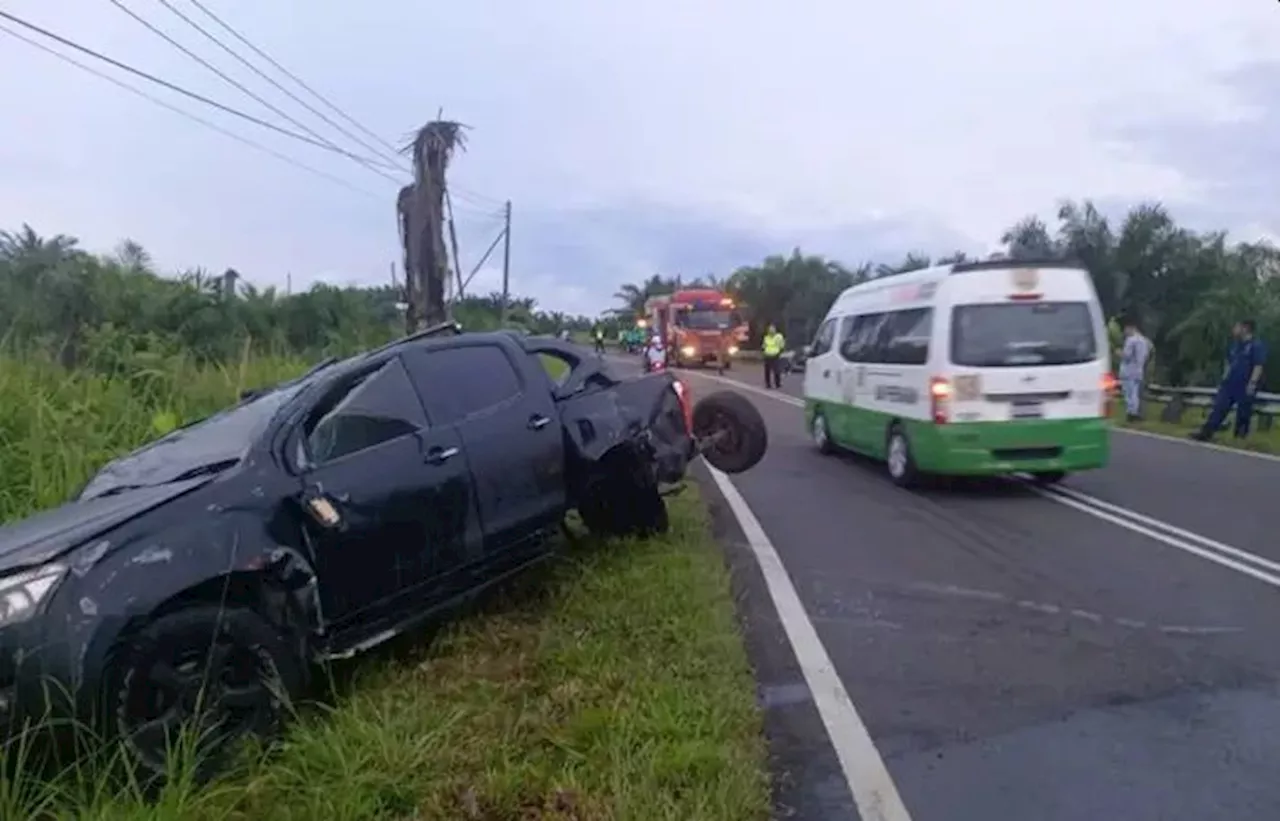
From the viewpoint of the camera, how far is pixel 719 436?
31.0ft

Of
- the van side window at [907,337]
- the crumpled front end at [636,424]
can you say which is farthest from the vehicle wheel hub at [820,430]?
the crumpled front end at [636,424]

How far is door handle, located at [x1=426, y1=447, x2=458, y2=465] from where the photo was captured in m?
6.09

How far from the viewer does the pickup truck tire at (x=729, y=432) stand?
30.7 ft

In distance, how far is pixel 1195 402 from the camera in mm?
20219

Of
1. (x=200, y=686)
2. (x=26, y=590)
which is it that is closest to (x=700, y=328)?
(x=200, y=686)

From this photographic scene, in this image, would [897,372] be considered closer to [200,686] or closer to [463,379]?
[463,379]

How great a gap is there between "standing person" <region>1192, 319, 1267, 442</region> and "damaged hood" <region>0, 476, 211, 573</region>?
50.3 ft

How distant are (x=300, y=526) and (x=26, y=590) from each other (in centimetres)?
119

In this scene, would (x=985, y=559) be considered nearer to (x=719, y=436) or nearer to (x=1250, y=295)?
(x=719, y=436)

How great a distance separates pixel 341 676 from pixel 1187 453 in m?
12.7

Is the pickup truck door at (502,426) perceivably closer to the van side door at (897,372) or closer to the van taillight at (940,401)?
the van taillight at (940,401)

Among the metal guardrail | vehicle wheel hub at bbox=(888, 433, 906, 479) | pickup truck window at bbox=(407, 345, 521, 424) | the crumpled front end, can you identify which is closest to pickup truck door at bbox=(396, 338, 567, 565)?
pickup truck window at bbox=(407, 345, 521, 424)

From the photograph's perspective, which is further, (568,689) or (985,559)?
(985,559)

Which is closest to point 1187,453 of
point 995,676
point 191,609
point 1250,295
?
point 995,676
